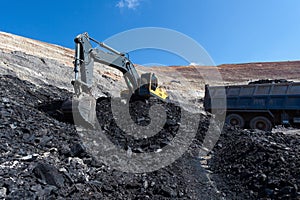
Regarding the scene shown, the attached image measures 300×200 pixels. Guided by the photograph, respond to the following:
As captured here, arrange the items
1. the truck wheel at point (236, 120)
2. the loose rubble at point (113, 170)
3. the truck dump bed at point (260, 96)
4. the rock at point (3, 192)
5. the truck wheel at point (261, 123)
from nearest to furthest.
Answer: the rock at point (3, 192) < the loose rubble at point (113, 170) < the truck dump bed at point (260, 96) < the truck wheel at point (261, 123) < the truck wheel at point (236, 120)

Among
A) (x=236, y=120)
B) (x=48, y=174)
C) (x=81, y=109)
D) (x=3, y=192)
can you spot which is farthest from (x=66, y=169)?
(x=236, y=120)

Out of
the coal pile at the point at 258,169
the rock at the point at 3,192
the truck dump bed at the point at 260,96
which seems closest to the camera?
the rock at the point at 3,192

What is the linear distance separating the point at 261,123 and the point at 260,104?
81 centimetres

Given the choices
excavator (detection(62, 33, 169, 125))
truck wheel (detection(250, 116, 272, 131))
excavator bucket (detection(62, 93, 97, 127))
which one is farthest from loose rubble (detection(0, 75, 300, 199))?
truck wheel (detection(250, 116, 272, 131))

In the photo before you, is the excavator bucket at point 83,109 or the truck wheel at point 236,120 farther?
the truck wheel at point 236,120

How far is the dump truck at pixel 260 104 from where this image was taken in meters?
9.84

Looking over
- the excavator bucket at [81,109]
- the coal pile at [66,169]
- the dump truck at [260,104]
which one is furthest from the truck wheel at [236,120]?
the excavator bucket at [81,109]

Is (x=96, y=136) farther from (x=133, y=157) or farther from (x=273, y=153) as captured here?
(x=273, y=153)

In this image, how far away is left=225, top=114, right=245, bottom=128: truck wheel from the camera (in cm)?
1066

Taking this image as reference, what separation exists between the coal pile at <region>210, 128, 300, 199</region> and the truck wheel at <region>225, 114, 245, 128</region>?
3864 mm

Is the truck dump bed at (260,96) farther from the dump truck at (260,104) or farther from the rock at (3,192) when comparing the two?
the rock at (3,192)

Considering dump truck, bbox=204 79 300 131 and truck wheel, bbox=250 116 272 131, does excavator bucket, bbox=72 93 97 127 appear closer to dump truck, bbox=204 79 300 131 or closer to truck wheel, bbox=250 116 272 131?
dump truck, bbox=204 79 300 131

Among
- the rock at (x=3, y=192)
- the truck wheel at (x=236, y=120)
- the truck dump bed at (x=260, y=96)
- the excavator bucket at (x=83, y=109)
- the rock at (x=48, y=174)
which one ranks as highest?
the truck dump bed at (x=260, y=96)

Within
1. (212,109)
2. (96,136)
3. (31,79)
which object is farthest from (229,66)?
(96,136)
